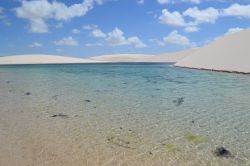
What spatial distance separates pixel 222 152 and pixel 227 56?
38.7m

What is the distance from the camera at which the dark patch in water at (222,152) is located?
7586mm

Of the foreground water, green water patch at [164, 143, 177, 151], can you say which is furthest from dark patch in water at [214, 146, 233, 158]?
green water patch at [164, 143, 177, 151]

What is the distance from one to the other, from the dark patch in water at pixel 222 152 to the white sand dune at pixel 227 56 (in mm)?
29801

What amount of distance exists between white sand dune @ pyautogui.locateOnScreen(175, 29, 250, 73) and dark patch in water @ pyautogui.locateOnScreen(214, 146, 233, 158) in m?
29.8

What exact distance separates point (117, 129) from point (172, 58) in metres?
166

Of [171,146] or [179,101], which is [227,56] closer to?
[179,101]

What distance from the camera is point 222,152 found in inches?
306

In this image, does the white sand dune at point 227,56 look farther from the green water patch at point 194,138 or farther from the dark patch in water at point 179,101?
the green water patch at point 194,138

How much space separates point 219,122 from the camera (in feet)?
35.5

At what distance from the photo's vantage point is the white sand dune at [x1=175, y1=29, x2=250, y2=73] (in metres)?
39.4

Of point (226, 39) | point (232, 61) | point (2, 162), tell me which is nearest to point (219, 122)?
point (2, 162)

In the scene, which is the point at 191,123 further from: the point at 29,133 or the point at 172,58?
the point at 172,58

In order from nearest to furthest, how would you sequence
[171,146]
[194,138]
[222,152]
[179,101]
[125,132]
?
[222,152] < [171,146] < [194,138] < [125,132] < [179,101]

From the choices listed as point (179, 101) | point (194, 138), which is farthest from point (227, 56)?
point (194, 138)
